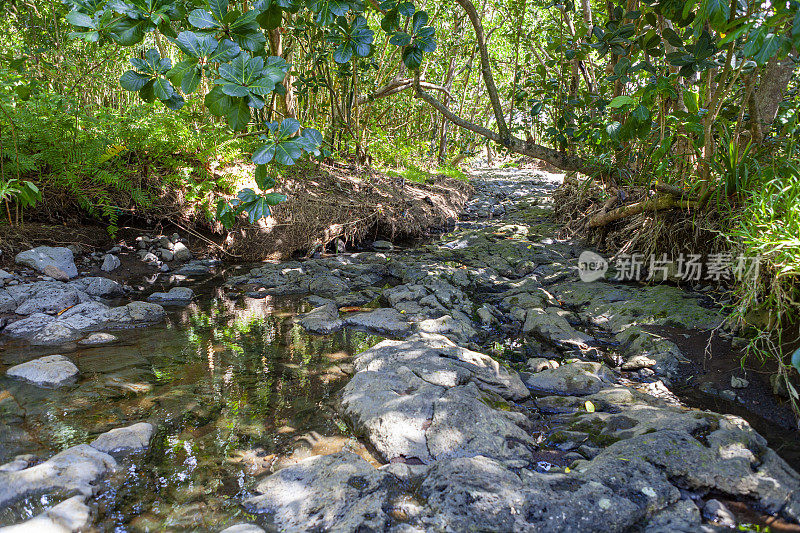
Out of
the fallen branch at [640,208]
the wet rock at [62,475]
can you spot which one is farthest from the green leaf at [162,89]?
the fallen branch at [640,208]

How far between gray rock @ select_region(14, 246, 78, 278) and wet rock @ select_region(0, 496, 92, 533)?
12.2 feet

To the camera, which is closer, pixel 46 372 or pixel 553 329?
pixel 46 372

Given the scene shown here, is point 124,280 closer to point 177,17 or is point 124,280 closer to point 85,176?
point 85,176

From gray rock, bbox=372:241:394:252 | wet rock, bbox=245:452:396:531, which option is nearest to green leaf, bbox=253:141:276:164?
wet rock, bbox=245:452:396:531

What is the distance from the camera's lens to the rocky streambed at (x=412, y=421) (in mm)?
1878

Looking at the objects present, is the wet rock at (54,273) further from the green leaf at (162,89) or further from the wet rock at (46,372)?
the green leaf at (162,89)

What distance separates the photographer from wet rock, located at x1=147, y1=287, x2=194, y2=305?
15.8 ft

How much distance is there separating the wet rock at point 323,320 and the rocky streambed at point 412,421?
25 millimetres

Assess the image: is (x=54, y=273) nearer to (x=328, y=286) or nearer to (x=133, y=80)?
(x=328, y=286)

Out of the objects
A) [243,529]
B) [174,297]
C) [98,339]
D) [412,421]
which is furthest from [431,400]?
[174,297]

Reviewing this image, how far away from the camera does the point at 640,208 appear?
5.12 m

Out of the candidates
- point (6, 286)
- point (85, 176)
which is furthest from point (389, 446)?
point (85, 176)

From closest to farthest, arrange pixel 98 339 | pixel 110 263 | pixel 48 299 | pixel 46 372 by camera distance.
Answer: pixel 46 372 → pixel 98 339 → pixel 48 299 → pixel 110 263

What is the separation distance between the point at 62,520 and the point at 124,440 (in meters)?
0.60
